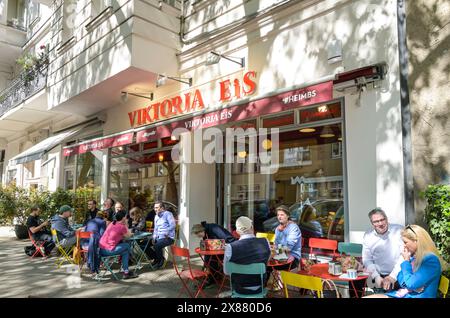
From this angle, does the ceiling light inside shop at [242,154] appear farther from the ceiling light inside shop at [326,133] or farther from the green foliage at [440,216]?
the green foliage at [440,216]

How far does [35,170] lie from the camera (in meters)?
17.0

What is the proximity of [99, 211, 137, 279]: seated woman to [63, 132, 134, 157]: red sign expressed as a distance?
2.30 meters

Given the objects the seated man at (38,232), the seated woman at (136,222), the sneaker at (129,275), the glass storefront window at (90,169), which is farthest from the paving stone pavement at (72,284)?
the glass storefront window at (90,169)

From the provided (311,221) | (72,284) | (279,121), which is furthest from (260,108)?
(72,284)

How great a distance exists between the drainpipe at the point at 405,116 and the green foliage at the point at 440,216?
1.73ft

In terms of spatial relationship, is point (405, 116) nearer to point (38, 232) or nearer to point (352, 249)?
point (352, 249)

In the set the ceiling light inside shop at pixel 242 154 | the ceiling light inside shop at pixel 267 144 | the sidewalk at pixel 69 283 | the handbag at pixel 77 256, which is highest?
the ceiling light inside shop at pixel 267 144

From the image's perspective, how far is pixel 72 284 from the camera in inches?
245

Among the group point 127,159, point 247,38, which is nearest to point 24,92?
point 127,159

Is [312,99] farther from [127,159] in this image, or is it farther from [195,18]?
[127,159]

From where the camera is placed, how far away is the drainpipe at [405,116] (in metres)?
4.92

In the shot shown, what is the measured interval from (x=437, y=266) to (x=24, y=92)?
14.9 meters

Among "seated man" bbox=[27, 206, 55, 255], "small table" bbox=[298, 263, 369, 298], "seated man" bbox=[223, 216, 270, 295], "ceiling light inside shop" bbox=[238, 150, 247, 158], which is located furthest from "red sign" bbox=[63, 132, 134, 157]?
"small table" bbox=[298, 263, 369, 298]
